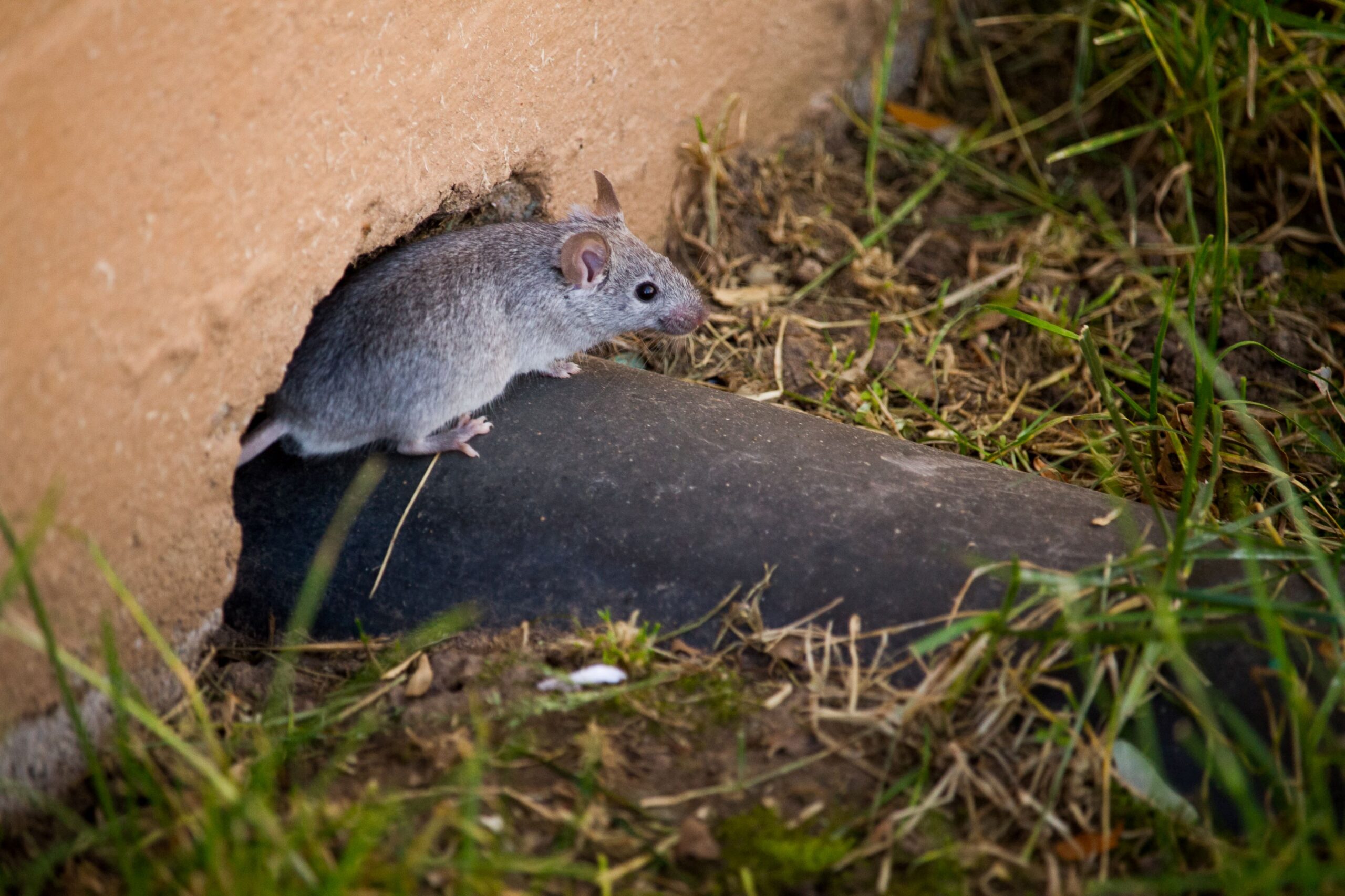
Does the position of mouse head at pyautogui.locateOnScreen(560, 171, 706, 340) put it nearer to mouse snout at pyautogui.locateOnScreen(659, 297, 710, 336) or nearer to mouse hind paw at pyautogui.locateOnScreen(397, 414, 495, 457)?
mouse snout at pyautogui.locateOnScreen(659, 297, 710, 336)

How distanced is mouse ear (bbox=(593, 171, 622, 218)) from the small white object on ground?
1965 millimetres

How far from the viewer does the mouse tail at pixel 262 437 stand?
10.9 feet

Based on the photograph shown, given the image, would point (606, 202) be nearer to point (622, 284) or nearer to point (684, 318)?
point (622, 284)

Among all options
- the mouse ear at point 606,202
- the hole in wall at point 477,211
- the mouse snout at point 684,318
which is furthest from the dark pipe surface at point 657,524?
the mouse ear at point 606,202

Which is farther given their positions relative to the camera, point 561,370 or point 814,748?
point 561,370

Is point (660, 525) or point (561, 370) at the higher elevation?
point (561, 370)

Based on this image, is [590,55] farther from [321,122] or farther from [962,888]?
[962,888]

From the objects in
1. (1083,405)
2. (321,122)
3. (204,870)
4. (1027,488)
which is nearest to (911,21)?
(1083,405)

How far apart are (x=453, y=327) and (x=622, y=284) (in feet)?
2.59

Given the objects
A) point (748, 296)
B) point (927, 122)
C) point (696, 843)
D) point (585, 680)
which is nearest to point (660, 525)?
point (585, 680)

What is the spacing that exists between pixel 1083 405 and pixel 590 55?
2.35 meters

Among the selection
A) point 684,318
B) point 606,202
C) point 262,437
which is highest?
point 606,202

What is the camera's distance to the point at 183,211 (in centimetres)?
254

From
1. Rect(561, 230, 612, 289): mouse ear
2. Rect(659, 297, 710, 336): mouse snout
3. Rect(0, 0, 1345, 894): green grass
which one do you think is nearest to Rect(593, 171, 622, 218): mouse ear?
Rect(561, 230, 612, 289): mouse ear
